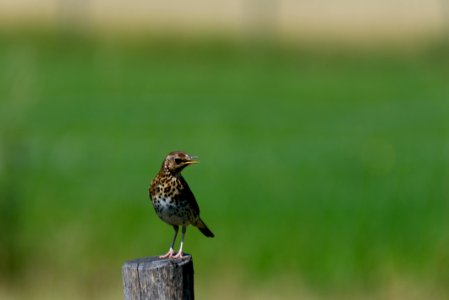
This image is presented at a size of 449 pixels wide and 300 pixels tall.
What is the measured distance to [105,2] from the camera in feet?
196

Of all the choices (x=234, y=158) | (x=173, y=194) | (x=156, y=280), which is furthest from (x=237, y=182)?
(x=156, y=280)

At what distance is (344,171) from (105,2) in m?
40.5

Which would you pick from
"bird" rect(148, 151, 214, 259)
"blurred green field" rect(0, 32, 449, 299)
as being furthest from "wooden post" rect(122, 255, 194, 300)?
"blurred green field" rect(0, 32, 449, 299)

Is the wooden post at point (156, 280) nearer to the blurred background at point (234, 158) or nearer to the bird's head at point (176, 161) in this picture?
the bird's head at point (176, 161)

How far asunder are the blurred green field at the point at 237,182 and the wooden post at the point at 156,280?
24.9 ft

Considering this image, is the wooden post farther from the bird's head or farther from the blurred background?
the blurred background

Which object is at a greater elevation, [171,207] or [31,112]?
[31,112]

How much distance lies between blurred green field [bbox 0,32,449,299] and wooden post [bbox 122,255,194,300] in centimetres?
758

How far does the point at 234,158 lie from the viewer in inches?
900

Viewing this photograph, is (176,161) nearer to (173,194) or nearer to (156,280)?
(173,194)

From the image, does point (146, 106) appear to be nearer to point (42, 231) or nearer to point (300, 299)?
point (42, 231)

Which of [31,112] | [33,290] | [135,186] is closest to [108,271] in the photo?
[33,290]

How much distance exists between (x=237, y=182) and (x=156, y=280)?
1387 centimetres

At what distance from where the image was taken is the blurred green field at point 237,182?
15.2 meters
